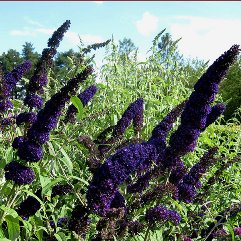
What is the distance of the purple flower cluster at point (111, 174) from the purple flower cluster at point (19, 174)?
1.64ft

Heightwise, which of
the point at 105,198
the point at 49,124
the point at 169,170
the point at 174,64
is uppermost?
the point at 174,64

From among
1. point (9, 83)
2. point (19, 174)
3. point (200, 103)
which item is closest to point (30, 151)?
point (19, 174)

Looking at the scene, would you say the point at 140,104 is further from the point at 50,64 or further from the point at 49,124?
the point at 49,124

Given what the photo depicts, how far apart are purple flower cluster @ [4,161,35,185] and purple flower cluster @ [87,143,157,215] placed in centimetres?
50

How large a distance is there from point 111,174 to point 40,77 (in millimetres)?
1629

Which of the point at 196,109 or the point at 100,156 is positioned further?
the point at 100,156

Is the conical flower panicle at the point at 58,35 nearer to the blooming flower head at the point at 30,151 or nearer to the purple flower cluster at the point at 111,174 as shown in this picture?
the blooming flower head at the point at 30,151

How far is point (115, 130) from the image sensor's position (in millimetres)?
3477

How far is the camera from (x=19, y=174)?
2.54 meters

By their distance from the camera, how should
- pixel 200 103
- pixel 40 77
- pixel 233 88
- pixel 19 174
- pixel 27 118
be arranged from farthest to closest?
pixel 233 88 < pixel 40 77 < pixel 27 118 < pixel 200 103 < pixel 19 174

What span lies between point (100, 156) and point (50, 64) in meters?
0.93

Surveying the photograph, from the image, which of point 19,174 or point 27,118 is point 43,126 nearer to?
point 19,174

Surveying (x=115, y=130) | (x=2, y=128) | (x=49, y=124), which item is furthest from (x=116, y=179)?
(x=2, y=128)

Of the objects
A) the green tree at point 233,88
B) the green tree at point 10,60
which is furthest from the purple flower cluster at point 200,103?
the green tree at point 233,88
